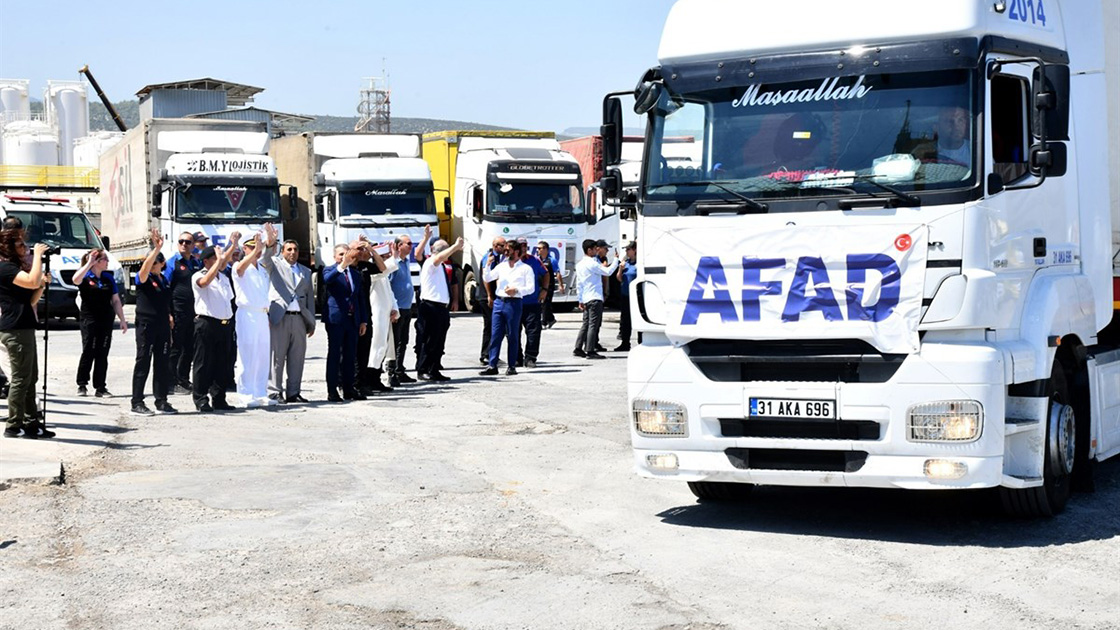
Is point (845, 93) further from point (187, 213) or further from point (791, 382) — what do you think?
point (187, 213)

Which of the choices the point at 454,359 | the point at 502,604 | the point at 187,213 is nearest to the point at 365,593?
the point at 502,604

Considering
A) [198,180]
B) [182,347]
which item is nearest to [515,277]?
[182,347]

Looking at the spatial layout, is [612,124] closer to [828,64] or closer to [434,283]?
[828,64]

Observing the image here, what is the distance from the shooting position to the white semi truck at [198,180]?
29109mm

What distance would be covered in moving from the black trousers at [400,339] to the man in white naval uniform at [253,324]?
236 cm

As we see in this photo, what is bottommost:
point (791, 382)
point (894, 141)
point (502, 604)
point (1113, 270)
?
point (502, 604)

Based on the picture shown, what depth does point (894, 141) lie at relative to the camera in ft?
25.9

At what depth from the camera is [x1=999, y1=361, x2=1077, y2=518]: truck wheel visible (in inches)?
325

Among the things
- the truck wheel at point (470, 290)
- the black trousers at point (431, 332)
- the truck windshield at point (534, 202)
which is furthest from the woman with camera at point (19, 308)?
the truck wheel at point (470, 290)

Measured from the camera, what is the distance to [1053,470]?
834 centimetres

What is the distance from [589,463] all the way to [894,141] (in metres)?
4.09

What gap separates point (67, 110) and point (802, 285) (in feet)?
283

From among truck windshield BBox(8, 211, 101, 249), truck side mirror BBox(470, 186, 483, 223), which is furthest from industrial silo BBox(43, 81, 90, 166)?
truck side mirror BBox(470, 186, 483, 223)

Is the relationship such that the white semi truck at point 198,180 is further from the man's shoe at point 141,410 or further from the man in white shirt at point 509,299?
the man's shoe at point 141,410
